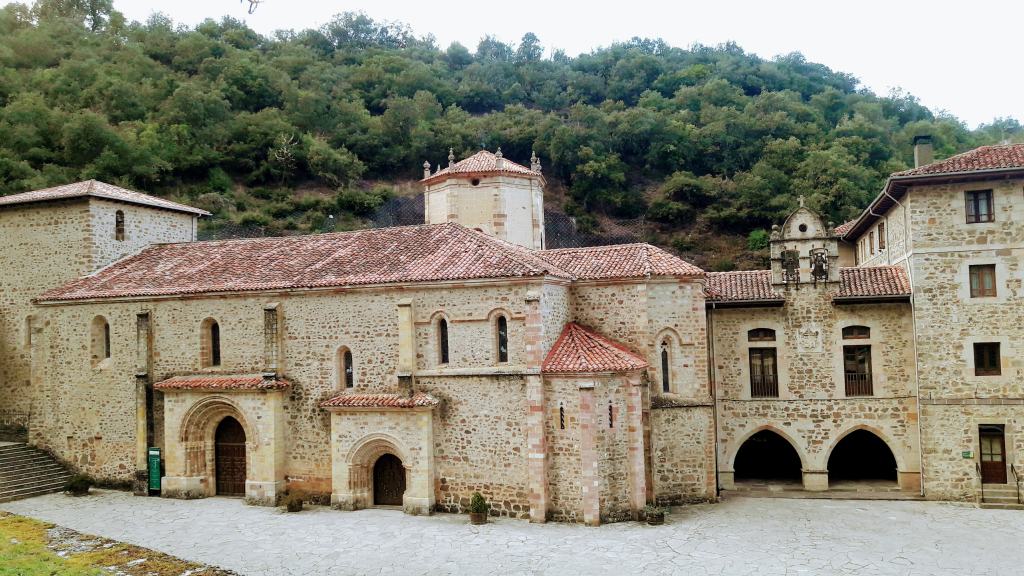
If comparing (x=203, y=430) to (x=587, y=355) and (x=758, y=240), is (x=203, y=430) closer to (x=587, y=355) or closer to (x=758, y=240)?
(x=587, y=355)

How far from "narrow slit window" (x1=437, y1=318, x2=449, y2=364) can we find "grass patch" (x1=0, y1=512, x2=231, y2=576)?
7.04 metres

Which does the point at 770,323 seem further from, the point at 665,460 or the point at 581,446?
the point at 581,446

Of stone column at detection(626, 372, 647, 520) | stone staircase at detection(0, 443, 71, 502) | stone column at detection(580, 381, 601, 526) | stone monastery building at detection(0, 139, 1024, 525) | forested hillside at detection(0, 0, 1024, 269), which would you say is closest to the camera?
stone column at detection(580, 381, 601, 526)

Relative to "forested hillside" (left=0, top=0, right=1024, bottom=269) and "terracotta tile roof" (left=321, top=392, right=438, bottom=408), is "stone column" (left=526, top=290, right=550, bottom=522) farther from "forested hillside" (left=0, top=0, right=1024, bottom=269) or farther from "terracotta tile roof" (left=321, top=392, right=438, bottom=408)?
"forested hillside" (left=0, top=0, right=1024, bottom=269)

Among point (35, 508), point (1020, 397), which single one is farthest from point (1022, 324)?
point (35, 508)

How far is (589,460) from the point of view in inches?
643

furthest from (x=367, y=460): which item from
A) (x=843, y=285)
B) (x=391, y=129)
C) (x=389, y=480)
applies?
(x=391, y=129)

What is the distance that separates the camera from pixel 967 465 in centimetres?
1872

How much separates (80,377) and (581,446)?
15533 mm

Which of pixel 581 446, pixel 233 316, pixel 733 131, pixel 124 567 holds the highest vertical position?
pixel 733 131

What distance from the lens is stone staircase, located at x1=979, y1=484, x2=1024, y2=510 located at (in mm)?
18156

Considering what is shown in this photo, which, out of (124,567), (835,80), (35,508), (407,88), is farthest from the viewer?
(835,80)

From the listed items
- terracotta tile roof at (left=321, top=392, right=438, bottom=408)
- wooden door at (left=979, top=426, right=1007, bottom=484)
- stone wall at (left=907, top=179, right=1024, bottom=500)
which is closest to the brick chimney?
stone wall at (left=907, top=179, right=1024, bottom=500)

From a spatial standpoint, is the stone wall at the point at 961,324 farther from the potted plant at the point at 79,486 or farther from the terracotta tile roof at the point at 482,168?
the potted plant at the point at 79,486
